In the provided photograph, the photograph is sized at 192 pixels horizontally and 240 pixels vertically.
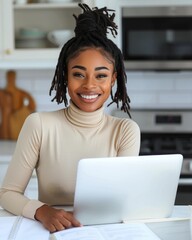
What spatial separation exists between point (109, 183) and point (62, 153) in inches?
11.2

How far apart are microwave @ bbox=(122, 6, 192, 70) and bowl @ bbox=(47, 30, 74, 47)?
335 millimetres

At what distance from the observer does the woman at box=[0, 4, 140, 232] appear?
50.5 inches

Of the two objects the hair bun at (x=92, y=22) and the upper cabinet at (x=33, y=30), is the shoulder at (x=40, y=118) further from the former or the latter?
the upper cabinet at (x=33, y=30)

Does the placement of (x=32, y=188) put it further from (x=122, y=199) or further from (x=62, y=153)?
(x=122, y=199)

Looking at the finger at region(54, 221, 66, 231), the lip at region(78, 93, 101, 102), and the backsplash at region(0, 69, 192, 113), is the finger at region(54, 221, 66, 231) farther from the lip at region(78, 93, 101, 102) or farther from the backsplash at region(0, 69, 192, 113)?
the backsplash at region(0, 69, 192, 113)

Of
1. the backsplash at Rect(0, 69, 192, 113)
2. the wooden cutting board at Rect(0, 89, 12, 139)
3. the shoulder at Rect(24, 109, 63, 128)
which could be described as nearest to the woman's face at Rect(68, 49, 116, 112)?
the shoulder at Rect(24, 109, 63, 128)

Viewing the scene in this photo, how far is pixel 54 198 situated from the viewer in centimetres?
134

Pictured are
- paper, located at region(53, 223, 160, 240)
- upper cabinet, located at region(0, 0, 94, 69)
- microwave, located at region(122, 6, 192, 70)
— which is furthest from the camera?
upper cabinet, located at region(0, 0, 94, 69)

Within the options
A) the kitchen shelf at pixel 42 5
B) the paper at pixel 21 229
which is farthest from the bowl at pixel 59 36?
the paper at pixel 21 229

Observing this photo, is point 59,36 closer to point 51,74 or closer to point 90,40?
point 51,74

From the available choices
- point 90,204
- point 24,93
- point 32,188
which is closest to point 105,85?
point 90,204

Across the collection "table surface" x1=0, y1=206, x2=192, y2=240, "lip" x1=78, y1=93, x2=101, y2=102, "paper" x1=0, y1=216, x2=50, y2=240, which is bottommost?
"table surface" x1=0, y1=206, x2=192, y2=240

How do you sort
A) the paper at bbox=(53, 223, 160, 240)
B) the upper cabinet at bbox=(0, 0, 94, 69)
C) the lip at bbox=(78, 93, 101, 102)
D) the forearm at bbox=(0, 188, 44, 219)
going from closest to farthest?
the paper at bbox=(53, 223, 160, 240), the forearm at bbox=(0, 188, 44, 219), the lip at bbox=(78, 93, 101, 102), the upper cabinet at bbox=(0, 0, 94, 69)

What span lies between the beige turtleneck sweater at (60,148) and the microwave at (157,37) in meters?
1.22
